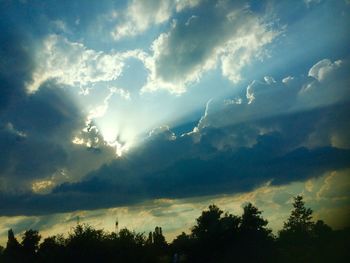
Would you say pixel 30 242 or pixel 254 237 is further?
pixel 30 242

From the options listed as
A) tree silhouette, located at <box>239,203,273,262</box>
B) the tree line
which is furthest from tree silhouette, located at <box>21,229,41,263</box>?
tree silhouette, located at <box>239,203,273,262</box>

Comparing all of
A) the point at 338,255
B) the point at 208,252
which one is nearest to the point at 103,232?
the point at 208,252

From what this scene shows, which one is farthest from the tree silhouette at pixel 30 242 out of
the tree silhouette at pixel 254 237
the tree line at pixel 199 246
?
the tree silhouette at pixel 254 237

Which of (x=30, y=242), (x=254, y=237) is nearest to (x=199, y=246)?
(x=254, y=237)

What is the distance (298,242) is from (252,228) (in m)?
30.4

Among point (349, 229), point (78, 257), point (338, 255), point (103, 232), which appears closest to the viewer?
point (78, 257)

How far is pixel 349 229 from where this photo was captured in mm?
125938

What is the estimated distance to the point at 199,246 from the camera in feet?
301

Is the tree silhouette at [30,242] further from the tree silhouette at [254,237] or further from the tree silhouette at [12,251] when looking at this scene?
the tree silhouette at [254,237]

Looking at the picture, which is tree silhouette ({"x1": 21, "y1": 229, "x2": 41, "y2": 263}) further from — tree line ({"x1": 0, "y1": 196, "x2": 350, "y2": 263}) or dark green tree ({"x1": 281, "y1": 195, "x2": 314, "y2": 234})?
dark green tree ({"x1": 281, "y1": 195, "x2": 314, "y2": 234})

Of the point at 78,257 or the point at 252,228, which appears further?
the point at 252,228

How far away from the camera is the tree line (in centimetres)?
7362

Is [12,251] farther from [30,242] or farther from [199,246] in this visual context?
[199,246]

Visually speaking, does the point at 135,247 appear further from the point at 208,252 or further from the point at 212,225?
the point at 212,225
